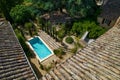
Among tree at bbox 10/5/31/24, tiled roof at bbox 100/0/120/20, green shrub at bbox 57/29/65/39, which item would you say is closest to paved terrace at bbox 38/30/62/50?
green shrub at bbox 57/29/65/39

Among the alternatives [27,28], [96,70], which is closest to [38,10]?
[27,28]

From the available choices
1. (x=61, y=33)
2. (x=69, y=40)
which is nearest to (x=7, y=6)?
(x=61, y=33)

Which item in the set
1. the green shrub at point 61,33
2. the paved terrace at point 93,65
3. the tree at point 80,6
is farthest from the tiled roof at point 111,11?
the paved terrace at point 93,65

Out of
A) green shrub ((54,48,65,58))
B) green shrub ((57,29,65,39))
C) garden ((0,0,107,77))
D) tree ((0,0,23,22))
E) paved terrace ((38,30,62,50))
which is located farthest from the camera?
tree ((0,0,23,22))

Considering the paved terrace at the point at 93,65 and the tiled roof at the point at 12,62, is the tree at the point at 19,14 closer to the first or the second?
the tiled roof at the point at 12,62

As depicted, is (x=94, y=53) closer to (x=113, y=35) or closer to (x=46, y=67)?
(x=113, y=35)

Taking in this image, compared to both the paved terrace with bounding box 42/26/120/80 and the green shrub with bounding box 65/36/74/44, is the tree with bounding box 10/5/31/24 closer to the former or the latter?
the green shrub with bounding box 65/36/74/44
